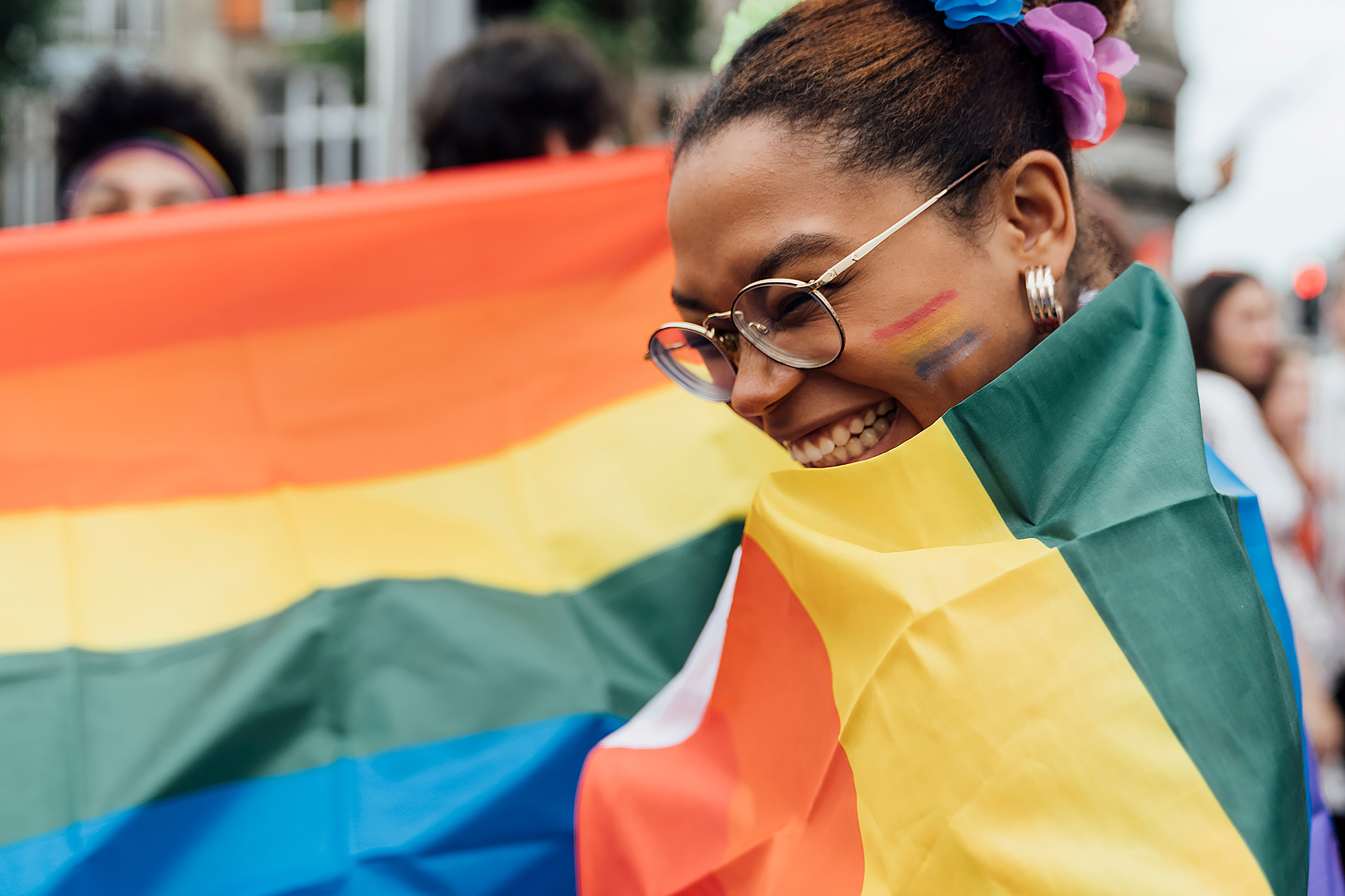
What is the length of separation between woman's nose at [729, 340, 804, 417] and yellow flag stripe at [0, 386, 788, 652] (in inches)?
20.9

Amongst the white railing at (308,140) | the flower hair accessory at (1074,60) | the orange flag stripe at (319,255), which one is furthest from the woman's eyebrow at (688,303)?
the white railing at (308,140)

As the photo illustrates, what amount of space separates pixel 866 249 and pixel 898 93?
0.21 meters

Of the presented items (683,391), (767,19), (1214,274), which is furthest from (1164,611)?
(1214,274)

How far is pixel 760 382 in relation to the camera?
1.22 meters

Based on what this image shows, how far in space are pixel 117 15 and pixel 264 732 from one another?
22.6 metres

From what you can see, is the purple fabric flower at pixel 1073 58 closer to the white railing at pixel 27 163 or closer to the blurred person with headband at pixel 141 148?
the blurred person with headband at pixel 141 148

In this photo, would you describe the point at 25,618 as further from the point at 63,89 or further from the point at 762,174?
the point at 63,89

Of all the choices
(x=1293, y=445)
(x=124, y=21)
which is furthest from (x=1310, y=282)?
(x=124, y=21)

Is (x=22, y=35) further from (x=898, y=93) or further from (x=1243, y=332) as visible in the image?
(x=898, y=93)

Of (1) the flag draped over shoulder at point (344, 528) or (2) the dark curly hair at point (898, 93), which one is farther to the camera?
(1) the flag draped over shoulder at point (344, 528)

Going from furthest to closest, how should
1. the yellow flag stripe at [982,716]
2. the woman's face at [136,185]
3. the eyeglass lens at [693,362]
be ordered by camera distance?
1. the woman's face at [136,185]
2. the eyeglass lens at [693,362]
3. the yellow flag stripe at [982,716]

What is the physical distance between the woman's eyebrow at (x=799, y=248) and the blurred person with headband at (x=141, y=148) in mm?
2261

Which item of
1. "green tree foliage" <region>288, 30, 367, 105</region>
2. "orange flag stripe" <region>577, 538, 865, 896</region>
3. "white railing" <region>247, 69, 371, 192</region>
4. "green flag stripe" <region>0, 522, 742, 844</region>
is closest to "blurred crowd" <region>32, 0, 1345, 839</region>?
"orange flag stripe" <region>577, 538, 865, 896</region>

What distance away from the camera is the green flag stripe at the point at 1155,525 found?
34.1 inches
